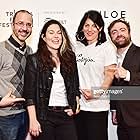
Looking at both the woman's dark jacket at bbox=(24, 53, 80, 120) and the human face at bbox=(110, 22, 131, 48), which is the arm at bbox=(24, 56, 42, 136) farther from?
the human face at bbox=(110, 22, 131, 48)

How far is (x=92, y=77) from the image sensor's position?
54.6 inches

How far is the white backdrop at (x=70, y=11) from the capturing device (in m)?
1.41

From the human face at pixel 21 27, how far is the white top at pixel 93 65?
283 mm

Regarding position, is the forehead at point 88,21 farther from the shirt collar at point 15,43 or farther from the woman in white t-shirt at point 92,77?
the shirt collar at point 15,43

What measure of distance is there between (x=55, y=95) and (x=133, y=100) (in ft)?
1.37

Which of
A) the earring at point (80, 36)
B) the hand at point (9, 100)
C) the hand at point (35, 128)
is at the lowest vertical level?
the hand at point (35, 128)

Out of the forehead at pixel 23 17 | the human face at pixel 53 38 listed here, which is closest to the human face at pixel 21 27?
the forehead at pixel 23 17

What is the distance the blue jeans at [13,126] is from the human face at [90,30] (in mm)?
534

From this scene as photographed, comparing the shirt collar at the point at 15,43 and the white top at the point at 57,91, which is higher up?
the shirt collar at the point at 15,43

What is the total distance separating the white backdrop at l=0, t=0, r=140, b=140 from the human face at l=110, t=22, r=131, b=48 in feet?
0.11

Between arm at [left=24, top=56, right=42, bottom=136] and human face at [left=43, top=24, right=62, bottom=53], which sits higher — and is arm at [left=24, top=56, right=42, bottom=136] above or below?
below

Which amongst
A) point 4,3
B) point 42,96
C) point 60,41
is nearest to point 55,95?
point 42,96

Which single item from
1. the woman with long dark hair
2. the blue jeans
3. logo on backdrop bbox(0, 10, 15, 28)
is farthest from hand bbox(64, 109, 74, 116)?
logo on backdrop bbox(0, 10, 15, 28)

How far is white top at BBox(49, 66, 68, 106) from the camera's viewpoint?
1349 millimetres
